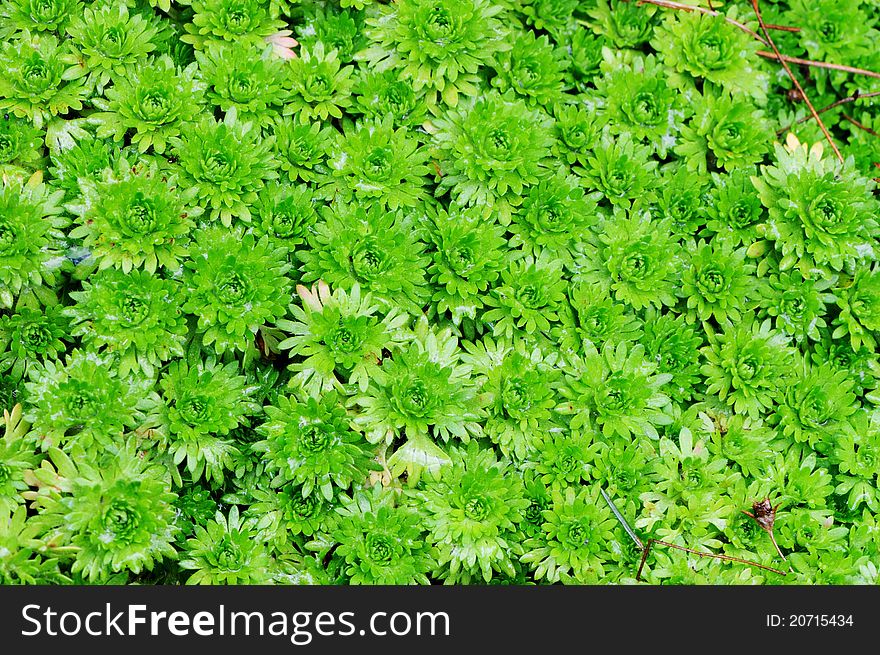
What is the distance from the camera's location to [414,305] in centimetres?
364

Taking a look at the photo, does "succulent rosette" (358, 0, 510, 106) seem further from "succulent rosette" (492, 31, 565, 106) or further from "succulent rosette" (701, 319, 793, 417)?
"succulent rosette" (701, 319, 793, 417)

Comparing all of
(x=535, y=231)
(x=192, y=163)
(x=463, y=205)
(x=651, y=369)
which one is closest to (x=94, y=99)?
(x=192, y=163)

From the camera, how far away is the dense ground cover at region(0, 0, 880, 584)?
10.9 ft

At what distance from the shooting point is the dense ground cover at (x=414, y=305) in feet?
10.9

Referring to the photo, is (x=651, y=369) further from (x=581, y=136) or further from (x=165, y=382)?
(x=165, y=382)

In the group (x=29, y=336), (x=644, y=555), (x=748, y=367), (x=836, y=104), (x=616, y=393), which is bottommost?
(x=644, y=555)

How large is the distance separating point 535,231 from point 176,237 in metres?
1.65

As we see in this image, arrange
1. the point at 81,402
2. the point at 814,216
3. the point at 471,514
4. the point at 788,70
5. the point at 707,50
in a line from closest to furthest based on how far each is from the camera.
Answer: the point at 81,402 → the point at 471,514 → the point at 814,216 → the point at 707,50 → the point at 788,70

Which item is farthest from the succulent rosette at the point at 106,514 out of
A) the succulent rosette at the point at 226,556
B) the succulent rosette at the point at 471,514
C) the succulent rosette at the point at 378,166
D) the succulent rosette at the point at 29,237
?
the succulent rosette at the point at 378,166

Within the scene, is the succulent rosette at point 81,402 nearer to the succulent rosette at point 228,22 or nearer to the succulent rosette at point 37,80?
the succulent rosette at point 37,80

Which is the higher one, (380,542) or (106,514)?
(106,514)

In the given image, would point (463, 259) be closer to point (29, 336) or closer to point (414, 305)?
point (414, 305)

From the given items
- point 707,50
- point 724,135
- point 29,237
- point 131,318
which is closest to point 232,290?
point 131,318

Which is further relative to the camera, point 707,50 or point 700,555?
point 707,50
